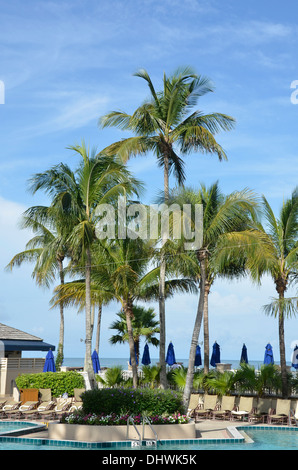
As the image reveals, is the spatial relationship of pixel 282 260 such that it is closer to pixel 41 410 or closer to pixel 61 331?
pixel 41 410

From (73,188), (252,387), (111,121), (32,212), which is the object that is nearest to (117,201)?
(73,188)

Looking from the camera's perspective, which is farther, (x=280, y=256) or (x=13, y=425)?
(x=280, y=256)

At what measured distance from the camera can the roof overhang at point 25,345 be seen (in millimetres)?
27533

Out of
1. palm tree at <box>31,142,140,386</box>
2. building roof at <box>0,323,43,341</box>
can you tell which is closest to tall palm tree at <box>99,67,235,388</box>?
palm tree at <box>31,142,140,386</box>

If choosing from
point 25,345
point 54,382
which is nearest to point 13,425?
point 54,382

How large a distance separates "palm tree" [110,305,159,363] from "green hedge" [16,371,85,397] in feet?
27.8

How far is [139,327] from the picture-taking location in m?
33.6

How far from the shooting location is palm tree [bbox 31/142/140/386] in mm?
21062

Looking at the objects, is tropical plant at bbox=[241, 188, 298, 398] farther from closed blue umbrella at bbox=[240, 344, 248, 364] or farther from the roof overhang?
the roof overhang

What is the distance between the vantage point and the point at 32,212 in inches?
1051

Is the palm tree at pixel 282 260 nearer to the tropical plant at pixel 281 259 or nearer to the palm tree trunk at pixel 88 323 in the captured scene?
the tropical plant at pixel 281 259

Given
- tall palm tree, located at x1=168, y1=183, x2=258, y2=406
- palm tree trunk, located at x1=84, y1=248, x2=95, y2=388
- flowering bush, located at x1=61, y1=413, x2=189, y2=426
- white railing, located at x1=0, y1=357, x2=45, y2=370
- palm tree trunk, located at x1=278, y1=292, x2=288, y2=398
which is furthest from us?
white railing, located at x1=0, y1=357, x2=45, y2=370

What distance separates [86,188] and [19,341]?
36.4ft

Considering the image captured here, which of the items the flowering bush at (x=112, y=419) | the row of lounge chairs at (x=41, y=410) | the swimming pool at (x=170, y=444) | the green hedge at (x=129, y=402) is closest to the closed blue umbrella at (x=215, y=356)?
the row of lounge chairs at (x=41, y=410)
